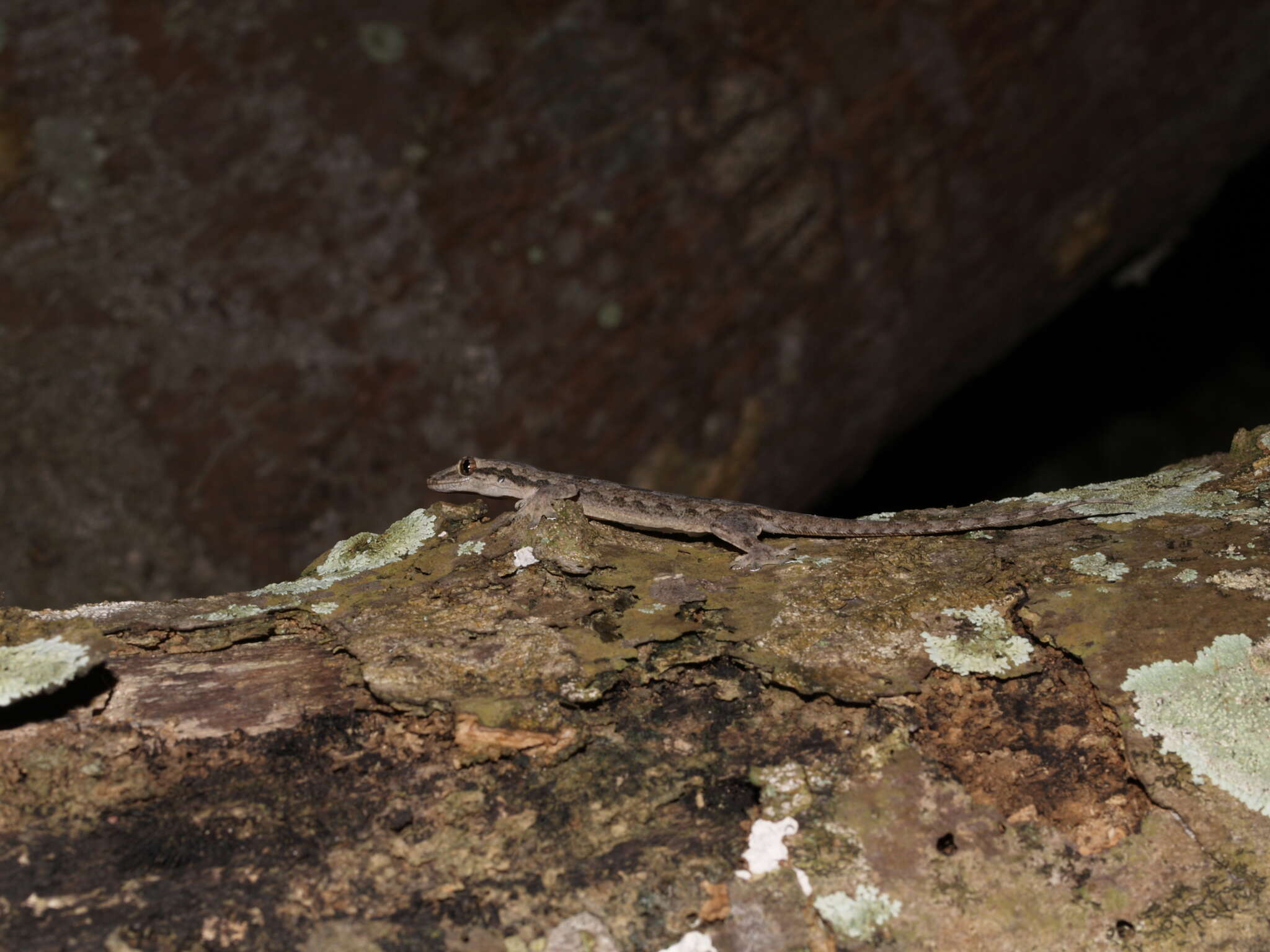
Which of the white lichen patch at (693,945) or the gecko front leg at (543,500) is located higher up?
the gecko front leg at (543,500)

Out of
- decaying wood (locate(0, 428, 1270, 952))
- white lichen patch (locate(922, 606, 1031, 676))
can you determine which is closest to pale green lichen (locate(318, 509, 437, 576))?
decaying wood (locate(0, 428, 1270, 952))

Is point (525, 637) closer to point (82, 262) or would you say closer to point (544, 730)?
point (544, 730)

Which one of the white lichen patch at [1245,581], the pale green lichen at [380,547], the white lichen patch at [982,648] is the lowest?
the white lichen patch at [982,648]

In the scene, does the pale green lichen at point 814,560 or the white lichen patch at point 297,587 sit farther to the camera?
the pale green lichen at point 814,560

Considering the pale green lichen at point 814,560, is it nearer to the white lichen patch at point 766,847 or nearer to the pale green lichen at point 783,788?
the pale green lichen at point 783,788

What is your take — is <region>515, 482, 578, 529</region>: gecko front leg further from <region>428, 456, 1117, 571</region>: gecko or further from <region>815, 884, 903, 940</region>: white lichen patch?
<region>815, 884, 903, 940</region>: white lichen patch

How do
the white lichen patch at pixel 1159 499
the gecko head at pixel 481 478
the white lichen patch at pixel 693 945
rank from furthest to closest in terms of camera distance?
the gecko head at pixel 481 478 < the white lichen patch at pixel 1159 499 < the white lichen patch at pixel 693 945

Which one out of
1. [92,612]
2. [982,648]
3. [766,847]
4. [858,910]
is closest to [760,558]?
[982,648]

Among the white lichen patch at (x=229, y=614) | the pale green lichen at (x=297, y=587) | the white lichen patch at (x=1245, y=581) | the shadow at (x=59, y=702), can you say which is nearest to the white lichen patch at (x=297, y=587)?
the pale green lichen at (x=297, y=587)

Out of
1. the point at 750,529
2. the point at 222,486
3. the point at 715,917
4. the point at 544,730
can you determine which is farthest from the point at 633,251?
the point at 715,917
